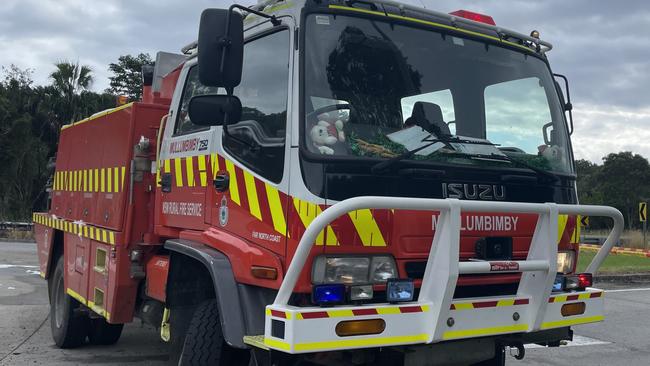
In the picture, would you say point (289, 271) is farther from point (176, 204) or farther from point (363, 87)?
point (176, 204)

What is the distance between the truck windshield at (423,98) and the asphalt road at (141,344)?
3.19 meters

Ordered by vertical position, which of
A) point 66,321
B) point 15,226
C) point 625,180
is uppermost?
point 625,180

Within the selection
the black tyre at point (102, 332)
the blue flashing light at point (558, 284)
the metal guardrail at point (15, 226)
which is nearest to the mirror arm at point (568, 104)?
the blue flashing light at point (558, 284)

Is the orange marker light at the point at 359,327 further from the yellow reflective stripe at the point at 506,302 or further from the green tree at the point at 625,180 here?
the green tree at the point at 625,180

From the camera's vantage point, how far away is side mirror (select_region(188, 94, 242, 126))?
3.81 m

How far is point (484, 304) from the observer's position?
12.1ft

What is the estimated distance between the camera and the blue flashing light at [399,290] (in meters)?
3.40

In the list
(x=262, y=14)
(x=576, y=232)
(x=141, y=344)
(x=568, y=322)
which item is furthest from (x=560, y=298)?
(x=141, y=344)

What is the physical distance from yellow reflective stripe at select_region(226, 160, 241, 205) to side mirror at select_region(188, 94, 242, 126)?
0.32 metres

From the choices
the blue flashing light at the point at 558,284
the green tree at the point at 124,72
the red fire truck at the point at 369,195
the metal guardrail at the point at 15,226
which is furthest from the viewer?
the green tree at the point at 124,72

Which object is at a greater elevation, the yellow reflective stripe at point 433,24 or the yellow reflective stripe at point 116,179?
the yellow reflective stripe at point 433,24

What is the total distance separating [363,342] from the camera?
326 centimetres

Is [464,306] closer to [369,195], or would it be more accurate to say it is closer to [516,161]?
[369,195]

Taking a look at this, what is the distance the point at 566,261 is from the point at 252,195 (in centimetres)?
218
